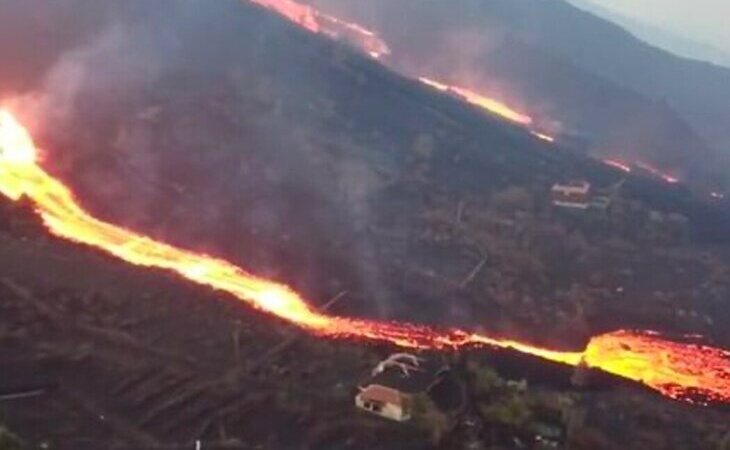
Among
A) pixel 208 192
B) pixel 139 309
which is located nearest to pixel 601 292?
pixel 208 192

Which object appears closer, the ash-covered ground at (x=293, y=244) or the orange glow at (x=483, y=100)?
the ash-covered ground at (x=293, y=244)

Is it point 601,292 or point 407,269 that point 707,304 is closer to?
point 601,292

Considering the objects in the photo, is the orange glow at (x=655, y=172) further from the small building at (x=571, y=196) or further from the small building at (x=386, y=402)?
the small building at (x=386, y=402)

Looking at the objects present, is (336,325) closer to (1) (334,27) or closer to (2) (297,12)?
(2) (297,12)

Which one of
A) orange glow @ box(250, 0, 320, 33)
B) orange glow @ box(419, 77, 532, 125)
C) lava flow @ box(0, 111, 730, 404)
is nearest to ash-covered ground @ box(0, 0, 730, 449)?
lava flow @ box(0, 111, 730, 404)

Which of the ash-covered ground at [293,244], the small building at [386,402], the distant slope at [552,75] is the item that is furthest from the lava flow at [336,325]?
the distant slope at [552,75]

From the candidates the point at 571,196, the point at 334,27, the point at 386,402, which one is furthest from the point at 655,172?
the point at 386,402
